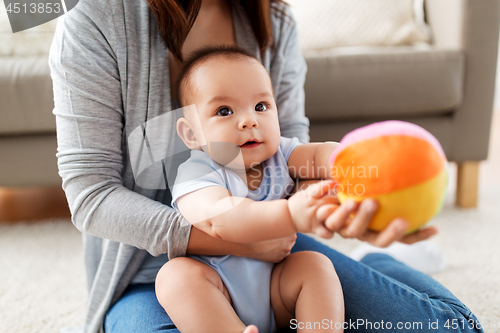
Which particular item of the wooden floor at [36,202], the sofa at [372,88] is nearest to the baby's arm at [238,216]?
the sofa at [372,88]

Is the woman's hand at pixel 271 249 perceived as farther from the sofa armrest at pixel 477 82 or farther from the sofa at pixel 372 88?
the sofa armrest at pixel 477 82

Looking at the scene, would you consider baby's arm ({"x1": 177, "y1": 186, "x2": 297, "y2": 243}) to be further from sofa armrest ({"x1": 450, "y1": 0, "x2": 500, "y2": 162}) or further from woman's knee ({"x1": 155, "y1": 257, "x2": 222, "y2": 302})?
sofa armrest ({"x1": 450, "y1": 0, "x2": 500, "y2": 162})

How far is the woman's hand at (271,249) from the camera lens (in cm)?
54

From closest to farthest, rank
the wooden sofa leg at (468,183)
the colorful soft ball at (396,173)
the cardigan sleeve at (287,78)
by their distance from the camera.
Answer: the colorful soft ball at (396,173), the cardigan sleeve at (287,78), the wooden sofa leg at (468,183)

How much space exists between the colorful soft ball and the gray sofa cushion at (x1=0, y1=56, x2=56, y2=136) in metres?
0.96

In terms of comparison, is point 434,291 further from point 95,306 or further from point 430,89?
point 430,89

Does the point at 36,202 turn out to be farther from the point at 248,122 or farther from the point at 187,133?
the point at 248,122

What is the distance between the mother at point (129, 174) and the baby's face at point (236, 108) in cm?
10

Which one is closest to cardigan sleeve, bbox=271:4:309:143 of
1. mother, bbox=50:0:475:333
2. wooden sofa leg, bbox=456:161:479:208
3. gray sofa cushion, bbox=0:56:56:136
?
mother, bbox=50:0:475:333

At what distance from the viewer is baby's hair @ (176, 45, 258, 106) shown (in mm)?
563

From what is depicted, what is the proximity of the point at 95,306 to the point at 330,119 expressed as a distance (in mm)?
826

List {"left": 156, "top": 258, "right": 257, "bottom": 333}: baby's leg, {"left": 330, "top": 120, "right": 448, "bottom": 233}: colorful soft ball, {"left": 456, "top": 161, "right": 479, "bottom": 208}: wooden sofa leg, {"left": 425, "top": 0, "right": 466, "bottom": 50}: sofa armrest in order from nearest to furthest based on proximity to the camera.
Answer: {"left": 330, "top": 120, "right": 448, "bottom": 233}: colorful soft ball
{"left": 156, "top": 258, "right": 257, "bottom": 333}: baby's leg
{"left": 425, "top": 0, "right": 466, "bottom": 50}: sofa armrest
{"left": 456, "top": 161, "right": 479, "bottom": 208}: wooden sofa leg

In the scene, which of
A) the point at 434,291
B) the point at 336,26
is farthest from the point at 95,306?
the point at 336,26

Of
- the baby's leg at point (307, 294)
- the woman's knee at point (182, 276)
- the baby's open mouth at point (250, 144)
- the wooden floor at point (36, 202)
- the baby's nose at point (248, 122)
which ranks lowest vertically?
the wooden floor at point (36, 202)
